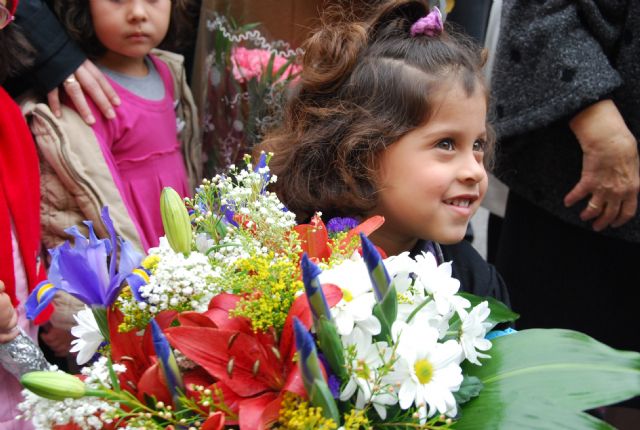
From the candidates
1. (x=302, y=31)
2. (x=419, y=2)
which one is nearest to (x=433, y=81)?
(x=419, y=2)

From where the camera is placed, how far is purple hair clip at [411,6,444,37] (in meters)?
1.61

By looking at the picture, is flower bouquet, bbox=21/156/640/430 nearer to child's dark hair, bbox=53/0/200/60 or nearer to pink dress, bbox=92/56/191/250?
pink dress, bbox=92/56/191/250

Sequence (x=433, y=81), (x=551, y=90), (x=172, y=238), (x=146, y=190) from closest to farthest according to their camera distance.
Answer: (x=172, y=238), (x=433, y=81), (x=551, y=90), (x=146, y=190)

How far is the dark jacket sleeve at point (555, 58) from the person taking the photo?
1.89m

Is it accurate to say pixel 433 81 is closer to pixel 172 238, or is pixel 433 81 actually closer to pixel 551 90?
pixel 551 90

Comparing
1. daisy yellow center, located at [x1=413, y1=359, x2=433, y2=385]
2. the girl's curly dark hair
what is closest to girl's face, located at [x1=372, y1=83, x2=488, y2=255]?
daisy yellow center, located at [x1=413, y1=359, x2=433, y2=385]

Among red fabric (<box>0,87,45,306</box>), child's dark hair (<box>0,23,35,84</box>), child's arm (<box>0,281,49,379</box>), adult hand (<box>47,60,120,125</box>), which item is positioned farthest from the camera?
adult hand (<box>47,60,120,125</box>)

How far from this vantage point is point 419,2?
1666mm

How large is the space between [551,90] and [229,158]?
868 millimetres

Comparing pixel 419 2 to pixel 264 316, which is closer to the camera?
pixel 264 316

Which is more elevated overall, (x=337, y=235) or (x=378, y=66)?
(x=378, y=66)

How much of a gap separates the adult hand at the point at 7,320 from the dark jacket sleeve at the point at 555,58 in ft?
4.04

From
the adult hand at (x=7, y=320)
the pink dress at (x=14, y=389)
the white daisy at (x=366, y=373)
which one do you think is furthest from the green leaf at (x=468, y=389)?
the pink dress at (x=14, y=389)

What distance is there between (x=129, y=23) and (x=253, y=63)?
330mm
